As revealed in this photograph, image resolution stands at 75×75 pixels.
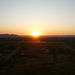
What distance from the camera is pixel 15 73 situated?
1220 centimetres

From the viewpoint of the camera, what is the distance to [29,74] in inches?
465

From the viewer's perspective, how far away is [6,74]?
39.1ft

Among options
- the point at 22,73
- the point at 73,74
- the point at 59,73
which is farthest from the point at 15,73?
the point at 73,74

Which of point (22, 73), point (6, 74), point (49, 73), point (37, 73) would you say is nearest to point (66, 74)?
point (49, 73)

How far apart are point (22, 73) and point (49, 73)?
241 cm

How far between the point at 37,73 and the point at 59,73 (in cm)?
196

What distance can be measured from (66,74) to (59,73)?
2.08 ft

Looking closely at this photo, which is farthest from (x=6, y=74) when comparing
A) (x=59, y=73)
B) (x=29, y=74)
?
(x=59, y=73)

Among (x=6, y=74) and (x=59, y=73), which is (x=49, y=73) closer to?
(x=59, y=73)

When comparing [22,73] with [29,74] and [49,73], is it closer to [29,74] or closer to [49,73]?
[29,74]

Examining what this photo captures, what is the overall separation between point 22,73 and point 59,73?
330cm

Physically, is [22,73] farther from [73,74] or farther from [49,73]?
[73,74]

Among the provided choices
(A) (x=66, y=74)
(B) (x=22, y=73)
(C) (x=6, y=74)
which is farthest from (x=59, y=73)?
(C) (x=6, y=74)

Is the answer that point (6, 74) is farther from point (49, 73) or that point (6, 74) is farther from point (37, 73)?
point (49, 73)
